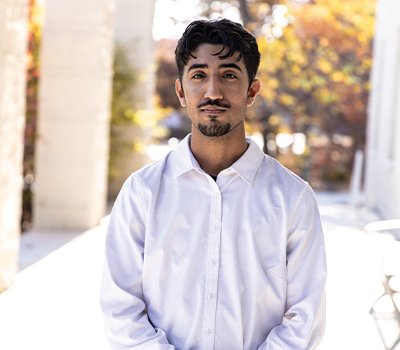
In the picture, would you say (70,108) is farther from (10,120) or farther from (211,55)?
(211,55)

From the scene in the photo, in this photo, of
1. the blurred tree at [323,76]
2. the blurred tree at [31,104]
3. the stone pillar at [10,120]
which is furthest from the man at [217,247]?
the blurred tree at [323,76]

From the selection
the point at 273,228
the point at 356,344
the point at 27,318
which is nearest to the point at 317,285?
the point at 273,228

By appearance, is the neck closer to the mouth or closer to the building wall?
the mouth

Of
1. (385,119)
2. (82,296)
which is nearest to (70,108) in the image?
(82,296)

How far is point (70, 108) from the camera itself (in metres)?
6.26

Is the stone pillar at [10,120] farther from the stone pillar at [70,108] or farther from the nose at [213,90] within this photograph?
the nose at [213,90]

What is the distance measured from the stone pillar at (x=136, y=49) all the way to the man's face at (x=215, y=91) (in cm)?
691

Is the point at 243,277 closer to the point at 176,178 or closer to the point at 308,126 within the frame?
the point at 176,178

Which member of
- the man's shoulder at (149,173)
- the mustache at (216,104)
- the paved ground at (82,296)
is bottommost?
the paved ground at (82,296)

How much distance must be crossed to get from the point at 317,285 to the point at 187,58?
2.58ft

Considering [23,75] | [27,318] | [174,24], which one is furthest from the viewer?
[174,24]

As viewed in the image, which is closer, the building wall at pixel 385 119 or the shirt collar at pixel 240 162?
the shirt collar at pixel 240 162

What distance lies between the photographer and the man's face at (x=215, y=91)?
160 centimetres

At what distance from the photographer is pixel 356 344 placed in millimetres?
3236
